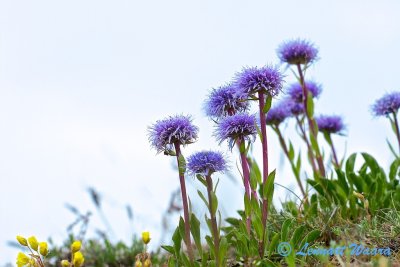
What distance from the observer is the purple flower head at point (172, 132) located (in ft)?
9.93

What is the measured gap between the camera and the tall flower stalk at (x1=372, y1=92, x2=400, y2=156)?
473cm

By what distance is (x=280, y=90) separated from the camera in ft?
10.4

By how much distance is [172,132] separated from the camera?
3.03 m

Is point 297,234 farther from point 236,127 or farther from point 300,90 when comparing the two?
point 300,90

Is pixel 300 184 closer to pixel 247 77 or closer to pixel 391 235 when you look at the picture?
pixel 391 235

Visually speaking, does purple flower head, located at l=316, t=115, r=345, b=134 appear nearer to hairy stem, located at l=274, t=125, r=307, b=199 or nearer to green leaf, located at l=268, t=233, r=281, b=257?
hairy stem, located at l=274, t=125, r=307, b=199

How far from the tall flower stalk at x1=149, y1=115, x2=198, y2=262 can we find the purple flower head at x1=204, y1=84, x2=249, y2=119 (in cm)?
23

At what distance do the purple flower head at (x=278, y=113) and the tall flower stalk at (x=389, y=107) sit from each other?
0.69 meters

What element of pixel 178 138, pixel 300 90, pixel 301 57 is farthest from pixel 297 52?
pixel 178 138

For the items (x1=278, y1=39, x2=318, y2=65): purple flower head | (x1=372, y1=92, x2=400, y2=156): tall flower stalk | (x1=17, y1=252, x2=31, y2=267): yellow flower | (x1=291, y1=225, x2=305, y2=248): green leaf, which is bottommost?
(x1=291, y1=225, x2=305, y2=248): green leaf

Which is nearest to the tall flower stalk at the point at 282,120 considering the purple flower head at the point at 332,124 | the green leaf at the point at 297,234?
the purple flower head at the point at 332,124

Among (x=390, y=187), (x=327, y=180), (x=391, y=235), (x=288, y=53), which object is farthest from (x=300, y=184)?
(x=391, y=235)

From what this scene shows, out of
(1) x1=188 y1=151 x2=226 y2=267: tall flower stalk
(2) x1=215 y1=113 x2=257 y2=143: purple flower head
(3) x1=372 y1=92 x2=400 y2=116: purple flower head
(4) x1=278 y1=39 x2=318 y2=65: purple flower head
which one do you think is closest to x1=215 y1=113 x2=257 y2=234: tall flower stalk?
(2) x1=215 y1=113 x2=257 y2=143: purple flower head

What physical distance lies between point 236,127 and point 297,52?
155 cm
